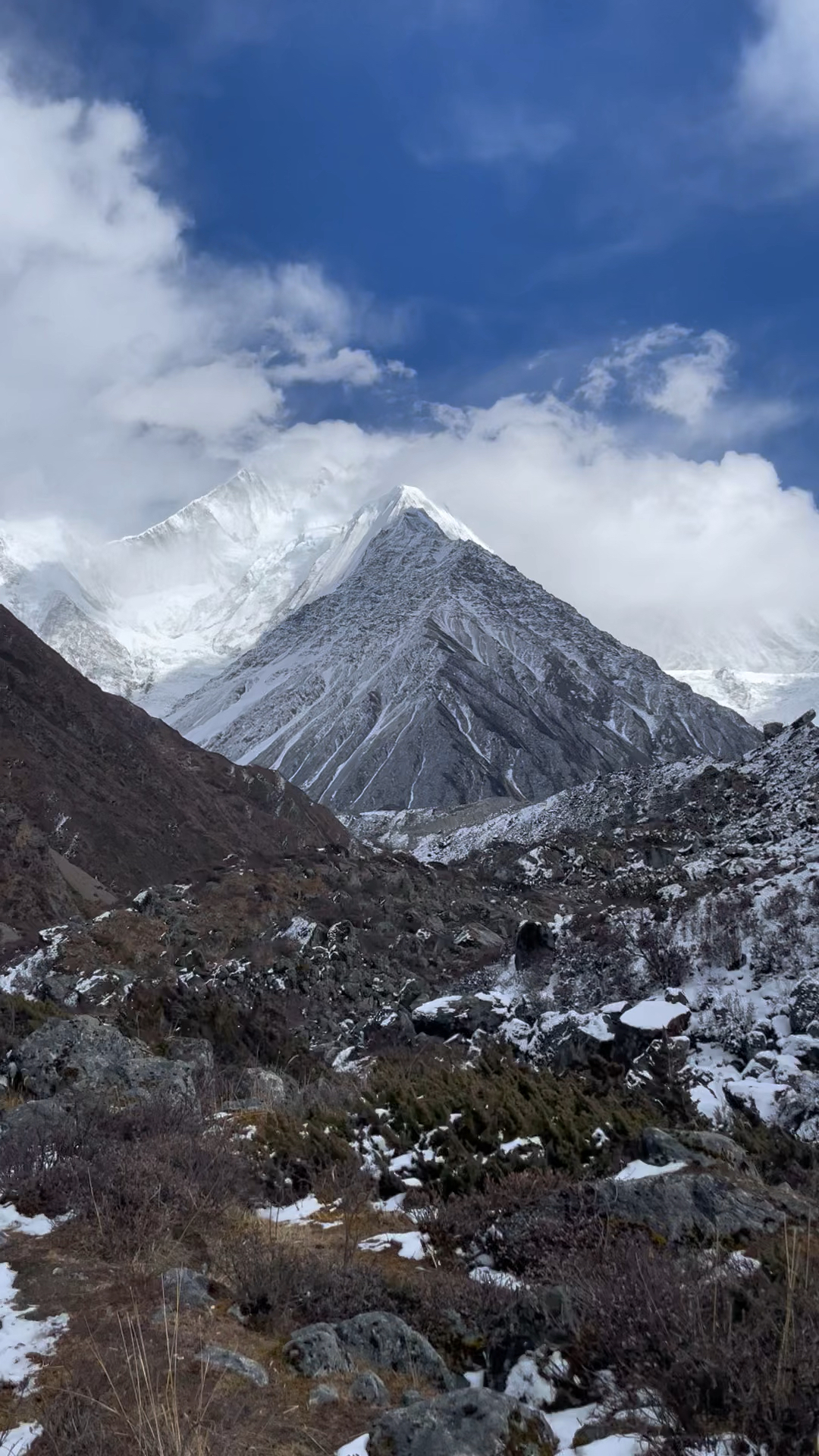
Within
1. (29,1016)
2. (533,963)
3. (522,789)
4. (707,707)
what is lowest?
(29,1016)


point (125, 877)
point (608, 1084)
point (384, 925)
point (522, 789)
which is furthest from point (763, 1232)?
point (522, 789)

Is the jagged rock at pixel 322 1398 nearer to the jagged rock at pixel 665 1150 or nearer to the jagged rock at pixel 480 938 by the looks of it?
the jagged rock at pixel 665 1150

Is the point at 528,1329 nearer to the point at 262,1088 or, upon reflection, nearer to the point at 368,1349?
the point at 368,1349

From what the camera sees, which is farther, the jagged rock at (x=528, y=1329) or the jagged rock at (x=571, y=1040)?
the jagged rock at (x=571, y=1040)

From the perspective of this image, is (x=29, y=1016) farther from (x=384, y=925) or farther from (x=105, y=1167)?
(x=384, y=925)

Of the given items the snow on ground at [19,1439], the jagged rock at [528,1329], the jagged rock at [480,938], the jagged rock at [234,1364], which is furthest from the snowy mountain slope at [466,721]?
the snow on ground at [19,1439]

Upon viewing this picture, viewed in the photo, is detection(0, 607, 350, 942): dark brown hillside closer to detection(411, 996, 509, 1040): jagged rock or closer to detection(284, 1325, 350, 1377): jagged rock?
detection(411, 996, 509, 1040): jagged rock
